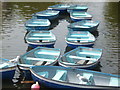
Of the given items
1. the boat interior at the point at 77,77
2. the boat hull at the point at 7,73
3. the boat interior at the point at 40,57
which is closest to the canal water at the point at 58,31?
the boat hull at the point at 7,73

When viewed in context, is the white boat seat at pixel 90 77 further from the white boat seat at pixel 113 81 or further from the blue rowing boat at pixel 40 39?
the blue rowing boat at pixel 40 39

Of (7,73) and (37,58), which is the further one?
(37,58)

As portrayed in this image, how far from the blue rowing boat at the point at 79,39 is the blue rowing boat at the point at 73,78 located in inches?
249

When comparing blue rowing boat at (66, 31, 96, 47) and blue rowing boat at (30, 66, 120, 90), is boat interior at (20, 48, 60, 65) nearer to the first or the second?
blue rowing boat at (30, 66, 120, 90)

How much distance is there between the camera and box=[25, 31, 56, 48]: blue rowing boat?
75.5 ft

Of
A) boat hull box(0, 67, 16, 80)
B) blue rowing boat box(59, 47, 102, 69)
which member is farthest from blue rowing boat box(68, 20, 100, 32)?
boat hull box(0, 67, 16, 80)

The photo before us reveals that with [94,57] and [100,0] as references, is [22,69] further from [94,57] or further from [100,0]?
[100,0]

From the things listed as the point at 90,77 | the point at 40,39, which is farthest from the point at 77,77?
the point at 40,39

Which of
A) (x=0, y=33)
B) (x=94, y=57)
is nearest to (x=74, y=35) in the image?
(x=94, y=57)

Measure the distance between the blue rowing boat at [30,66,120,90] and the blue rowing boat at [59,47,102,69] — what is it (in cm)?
113

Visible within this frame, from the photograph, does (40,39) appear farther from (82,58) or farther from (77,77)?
(77,77)

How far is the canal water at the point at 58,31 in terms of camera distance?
2186 cm

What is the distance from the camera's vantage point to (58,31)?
31.5m

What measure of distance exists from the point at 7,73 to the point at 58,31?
15.2m
